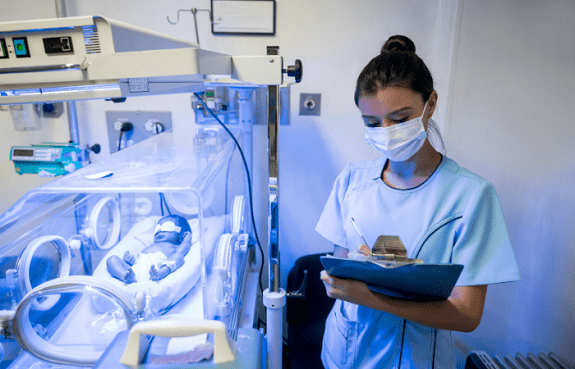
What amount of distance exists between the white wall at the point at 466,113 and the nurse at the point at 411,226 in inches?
26.5

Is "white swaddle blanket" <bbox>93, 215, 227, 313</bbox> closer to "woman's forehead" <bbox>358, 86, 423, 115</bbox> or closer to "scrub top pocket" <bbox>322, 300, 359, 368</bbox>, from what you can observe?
"scrub top pocket" <bbox>322, 300, 359, 368</bbox>

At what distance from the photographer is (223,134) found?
72.5 inches

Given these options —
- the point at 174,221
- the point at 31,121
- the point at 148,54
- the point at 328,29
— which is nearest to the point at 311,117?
the point at 328,29

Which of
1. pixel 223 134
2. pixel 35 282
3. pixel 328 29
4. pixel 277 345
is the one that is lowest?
pixel 277 345

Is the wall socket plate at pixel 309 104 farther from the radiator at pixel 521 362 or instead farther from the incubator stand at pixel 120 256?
the radiator at pixel 521 362

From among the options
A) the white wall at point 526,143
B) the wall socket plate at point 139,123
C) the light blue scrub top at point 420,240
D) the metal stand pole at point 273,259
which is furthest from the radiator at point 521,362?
the wall socket plate at point 139,123

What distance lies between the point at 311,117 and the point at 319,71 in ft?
0.81

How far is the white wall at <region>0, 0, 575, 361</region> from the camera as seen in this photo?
1.34 metres

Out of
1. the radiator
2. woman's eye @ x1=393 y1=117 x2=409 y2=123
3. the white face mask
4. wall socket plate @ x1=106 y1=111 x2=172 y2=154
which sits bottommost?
the radiator

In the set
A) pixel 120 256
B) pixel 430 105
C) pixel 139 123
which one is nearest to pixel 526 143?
pixel 430 105

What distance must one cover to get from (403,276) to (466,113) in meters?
1.29

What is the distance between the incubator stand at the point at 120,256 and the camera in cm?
85

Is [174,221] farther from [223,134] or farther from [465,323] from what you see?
[465,323]

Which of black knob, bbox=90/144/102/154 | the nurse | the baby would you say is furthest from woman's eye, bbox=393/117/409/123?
black knob, bbox=90/144/102/154
